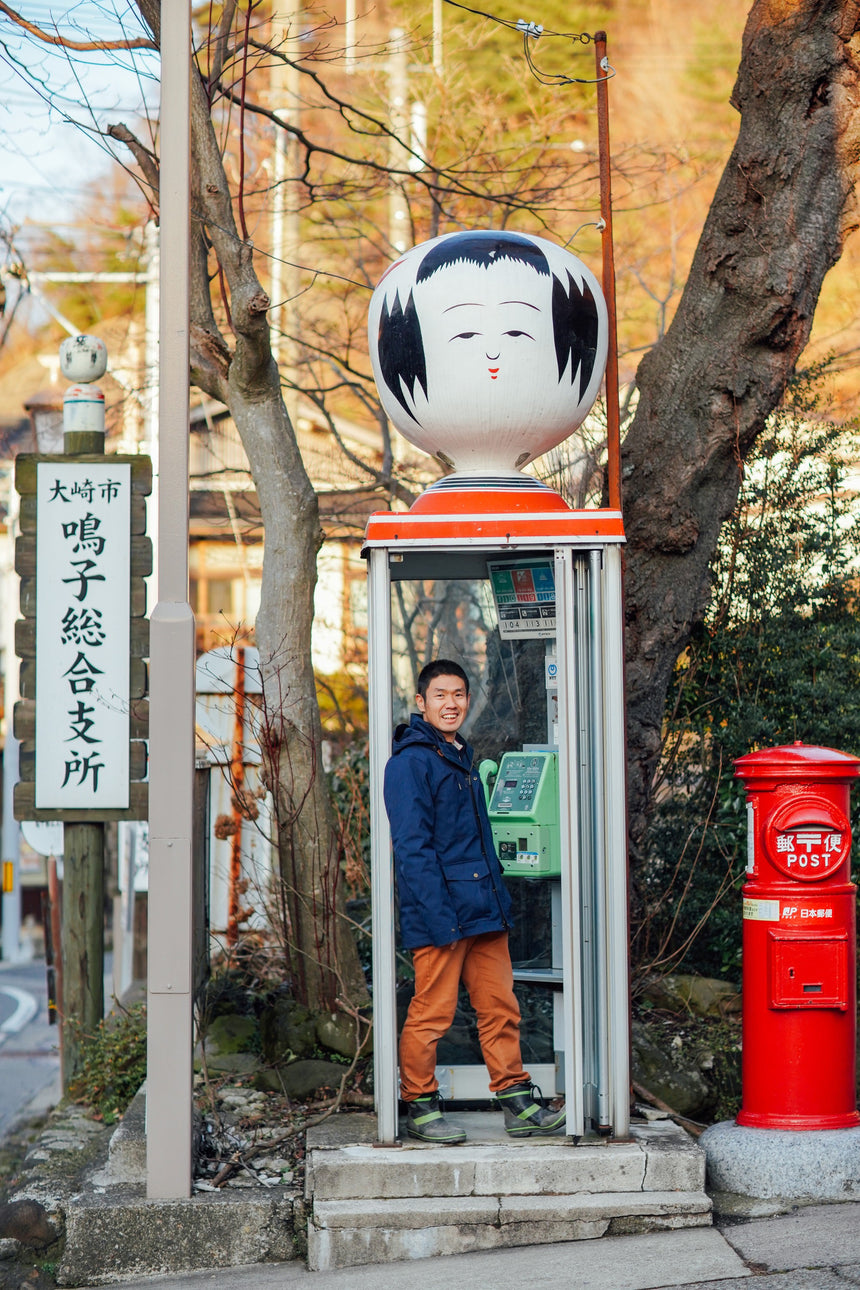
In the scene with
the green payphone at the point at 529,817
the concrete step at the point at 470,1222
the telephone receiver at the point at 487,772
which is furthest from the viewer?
the telephone receiver at the point at 487,772

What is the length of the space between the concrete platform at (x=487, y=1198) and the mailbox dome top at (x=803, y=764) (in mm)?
1390

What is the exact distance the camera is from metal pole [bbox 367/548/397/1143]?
478 centimetres

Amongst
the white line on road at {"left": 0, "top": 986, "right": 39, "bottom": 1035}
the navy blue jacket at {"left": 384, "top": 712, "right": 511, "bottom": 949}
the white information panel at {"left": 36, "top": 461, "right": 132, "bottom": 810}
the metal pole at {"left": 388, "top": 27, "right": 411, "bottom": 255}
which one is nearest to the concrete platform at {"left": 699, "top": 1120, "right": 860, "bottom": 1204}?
the navy blue jacket at {"left": 384, "top": 712, "right": 511, "bottom": 949}

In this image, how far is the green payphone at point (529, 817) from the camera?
5.18m

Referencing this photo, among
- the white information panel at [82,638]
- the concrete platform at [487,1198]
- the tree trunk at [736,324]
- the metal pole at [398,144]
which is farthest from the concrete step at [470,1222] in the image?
the metal pole at [398,144]

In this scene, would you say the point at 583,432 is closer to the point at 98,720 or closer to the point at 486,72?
the point at 98,720

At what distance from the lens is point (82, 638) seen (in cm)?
694

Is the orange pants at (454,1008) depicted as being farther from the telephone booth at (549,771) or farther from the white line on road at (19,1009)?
the white line on road at (19,1009)

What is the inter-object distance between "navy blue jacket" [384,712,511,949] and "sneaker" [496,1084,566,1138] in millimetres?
616

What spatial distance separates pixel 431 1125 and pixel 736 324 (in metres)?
3.90

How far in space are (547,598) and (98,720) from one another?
2753 mm

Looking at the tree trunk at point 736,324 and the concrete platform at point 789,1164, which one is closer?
the concrete platform at point 789,1164

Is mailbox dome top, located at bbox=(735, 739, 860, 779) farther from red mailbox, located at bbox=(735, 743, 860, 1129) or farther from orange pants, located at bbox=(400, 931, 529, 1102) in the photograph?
orange pants, located at bbox=(400, 931, 529, 1102)

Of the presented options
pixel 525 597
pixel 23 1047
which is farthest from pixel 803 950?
pixel 23 1047
